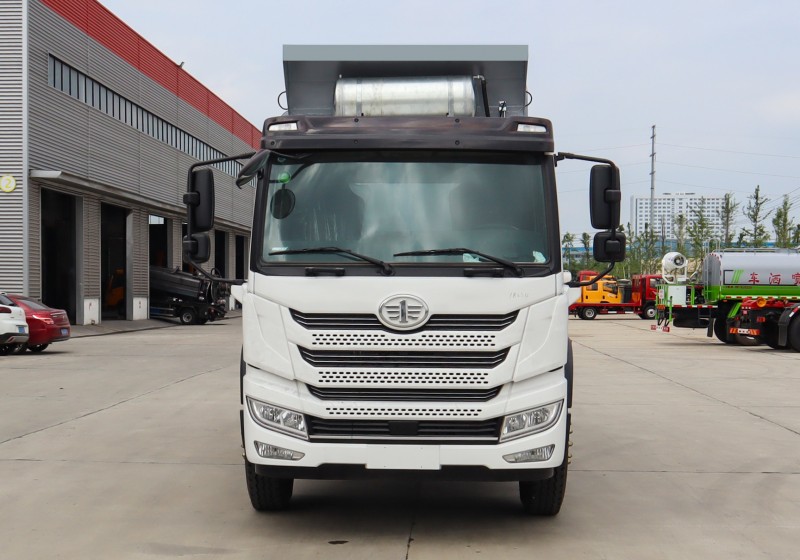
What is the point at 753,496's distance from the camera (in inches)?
299

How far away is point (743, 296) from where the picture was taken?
27578 millimetres

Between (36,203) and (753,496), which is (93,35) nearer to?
Answer: (36,203)

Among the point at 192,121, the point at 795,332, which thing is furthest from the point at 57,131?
the point at 795,332

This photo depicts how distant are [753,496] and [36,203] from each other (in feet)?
Result: 98.1

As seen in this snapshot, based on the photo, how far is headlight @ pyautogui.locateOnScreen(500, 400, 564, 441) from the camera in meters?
5.98

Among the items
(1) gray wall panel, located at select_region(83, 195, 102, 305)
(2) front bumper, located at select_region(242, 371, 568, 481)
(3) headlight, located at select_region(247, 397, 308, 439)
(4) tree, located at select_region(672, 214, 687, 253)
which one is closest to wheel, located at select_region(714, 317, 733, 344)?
(1) gray wall panel, located at select_region(83, 195, 102, 305)

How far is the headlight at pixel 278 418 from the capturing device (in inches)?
236

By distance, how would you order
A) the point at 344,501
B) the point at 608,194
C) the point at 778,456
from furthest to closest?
the point at 778,456 < the point at 344,501 < the point at 608,194

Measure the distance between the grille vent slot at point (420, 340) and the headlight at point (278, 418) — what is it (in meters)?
0.51

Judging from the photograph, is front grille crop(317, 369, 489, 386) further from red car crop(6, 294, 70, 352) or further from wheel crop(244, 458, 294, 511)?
red car crop(6, 294, 70, 352)

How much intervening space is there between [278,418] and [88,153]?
110 feet

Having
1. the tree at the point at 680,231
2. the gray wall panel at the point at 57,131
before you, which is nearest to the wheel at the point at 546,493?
the gray wall panel at the point at 57,131

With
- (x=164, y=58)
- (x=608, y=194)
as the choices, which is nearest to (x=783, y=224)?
(x=164, y=58)

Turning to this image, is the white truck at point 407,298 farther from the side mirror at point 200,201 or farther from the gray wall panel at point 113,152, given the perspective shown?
the gray wall panel at point 113,152
